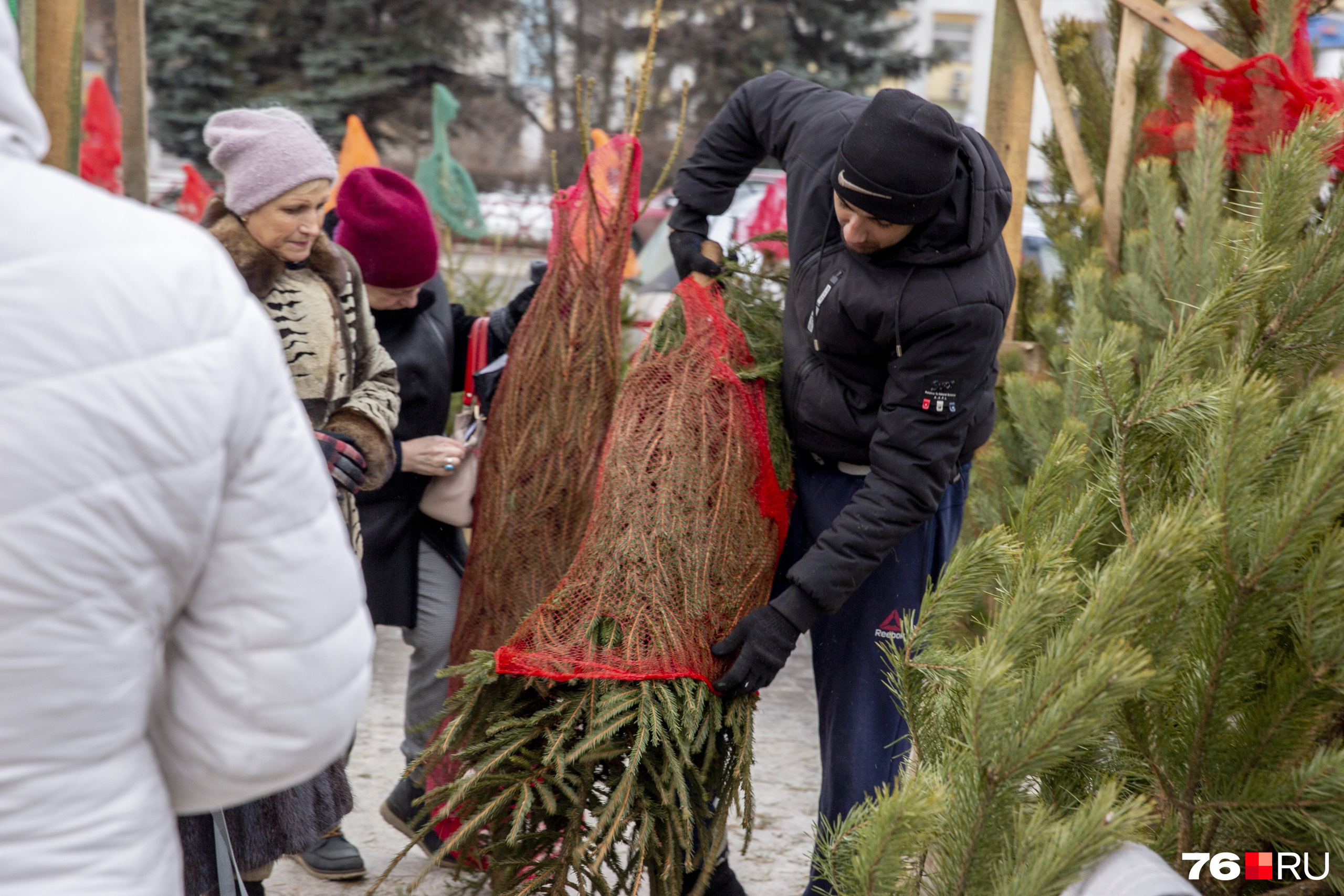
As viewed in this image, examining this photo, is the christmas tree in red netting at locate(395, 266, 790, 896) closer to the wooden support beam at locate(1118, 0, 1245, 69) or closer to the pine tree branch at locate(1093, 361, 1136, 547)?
the pine tree branch at locate(1093, 361, 1136, 547)

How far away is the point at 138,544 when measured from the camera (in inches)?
38.9

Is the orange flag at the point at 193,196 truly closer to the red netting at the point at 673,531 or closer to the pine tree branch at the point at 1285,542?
the red netting at the point at 673,531

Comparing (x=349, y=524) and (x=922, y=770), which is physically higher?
(x=922, y=770)

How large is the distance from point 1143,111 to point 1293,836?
2.56 m

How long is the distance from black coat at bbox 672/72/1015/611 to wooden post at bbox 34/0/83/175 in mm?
1884

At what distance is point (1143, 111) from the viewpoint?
11.0 feet

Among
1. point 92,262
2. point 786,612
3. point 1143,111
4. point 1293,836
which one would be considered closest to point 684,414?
point 786,612

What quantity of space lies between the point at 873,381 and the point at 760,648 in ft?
1.97

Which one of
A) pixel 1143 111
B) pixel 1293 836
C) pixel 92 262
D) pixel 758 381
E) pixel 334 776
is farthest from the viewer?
pixel 1143 111

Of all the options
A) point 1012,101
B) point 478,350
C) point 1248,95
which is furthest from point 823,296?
point 1012,101

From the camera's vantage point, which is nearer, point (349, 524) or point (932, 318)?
point (932, 318)

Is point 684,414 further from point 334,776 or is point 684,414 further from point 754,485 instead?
point 334,776

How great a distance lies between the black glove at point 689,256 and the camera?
2707 millimetres

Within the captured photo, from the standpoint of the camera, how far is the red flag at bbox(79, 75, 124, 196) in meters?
6.24
